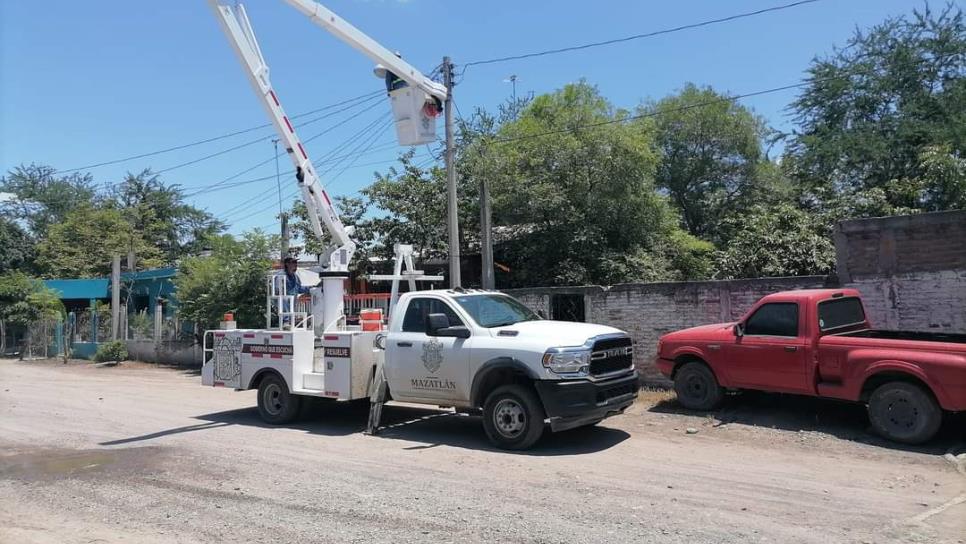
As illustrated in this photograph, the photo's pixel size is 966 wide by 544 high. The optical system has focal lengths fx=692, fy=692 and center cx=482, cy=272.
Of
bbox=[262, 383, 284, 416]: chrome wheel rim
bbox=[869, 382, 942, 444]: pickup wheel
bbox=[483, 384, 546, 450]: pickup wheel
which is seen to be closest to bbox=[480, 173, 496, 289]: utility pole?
bbox=[262, 383, 284, 416]: chrome wheel rim

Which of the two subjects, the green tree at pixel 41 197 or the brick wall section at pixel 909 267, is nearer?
the brick wall section at pixel 909 267

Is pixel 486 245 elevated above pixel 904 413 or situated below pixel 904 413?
above

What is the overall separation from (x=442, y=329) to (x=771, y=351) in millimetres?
4671

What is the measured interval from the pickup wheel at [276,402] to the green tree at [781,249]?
10.5 metres

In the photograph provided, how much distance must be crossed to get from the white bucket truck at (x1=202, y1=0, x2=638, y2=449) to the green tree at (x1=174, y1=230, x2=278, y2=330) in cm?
828

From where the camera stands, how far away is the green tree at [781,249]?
15555 mm

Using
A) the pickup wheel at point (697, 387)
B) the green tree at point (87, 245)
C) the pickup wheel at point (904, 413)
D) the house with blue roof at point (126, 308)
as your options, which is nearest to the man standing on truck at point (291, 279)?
the pickup wheel at point (697, 387)

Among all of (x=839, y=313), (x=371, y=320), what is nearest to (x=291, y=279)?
(x=371, y=320)

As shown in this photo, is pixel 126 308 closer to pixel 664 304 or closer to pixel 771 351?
pixel 664 304

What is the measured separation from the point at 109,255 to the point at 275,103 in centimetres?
3632

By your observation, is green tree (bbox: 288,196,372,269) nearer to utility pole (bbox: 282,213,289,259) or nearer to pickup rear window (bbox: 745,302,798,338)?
utility pole (bbox: 282,213,289,259)

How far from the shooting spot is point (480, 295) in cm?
1009

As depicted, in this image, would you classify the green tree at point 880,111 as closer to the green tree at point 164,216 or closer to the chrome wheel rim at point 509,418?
the chrome wheel rim at point 509,418

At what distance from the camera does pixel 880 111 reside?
1020 inches
